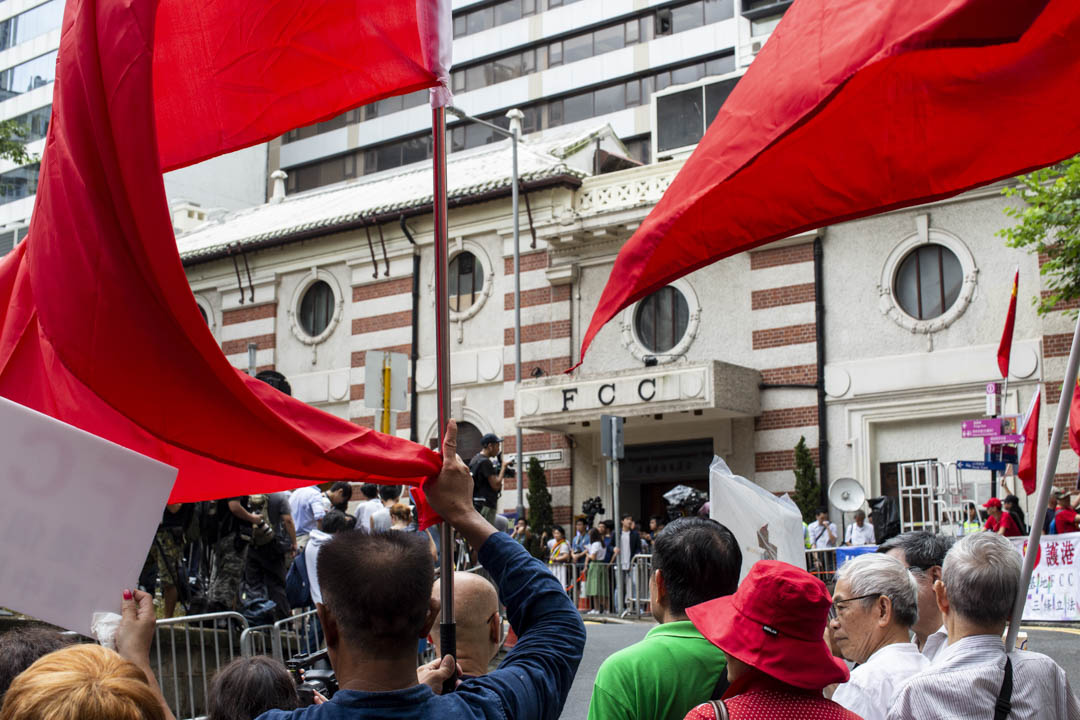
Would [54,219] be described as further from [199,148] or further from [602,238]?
[602,238]

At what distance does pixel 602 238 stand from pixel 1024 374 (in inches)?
350

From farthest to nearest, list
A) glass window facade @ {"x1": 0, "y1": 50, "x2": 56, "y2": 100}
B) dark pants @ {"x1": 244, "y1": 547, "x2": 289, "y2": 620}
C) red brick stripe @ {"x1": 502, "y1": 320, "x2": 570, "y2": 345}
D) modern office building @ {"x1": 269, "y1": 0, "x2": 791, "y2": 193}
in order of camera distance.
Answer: glass window facade @ {"x1": 0, "y1": 50, "x2": 56, "y2": 100}, modern office building @ {"x1": 269, "y1": 0, "x2": 791, "y2": 193}, red brick stripe @ {"x1": 502, "y1": 320, "x2": 570, "y2": 345}, dark pants @ {"x1": 244, "y1": 547, "x2": 289, "y2": 620}

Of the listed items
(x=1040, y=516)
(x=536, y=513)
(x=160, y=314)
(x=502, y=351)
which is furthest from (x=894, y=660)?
(x=502, y=351)

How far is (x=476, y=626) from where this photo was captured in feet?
11.3

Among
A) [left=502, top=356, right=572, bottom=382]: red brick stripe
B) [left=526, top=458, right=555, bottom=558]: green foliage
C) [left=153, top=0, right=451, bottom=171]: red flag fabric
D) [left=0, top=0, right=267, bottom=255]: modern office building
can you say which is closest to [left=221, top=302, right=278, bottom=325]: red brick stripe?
[left=502, top=356, right=572, bottom=382]: red brick stripe

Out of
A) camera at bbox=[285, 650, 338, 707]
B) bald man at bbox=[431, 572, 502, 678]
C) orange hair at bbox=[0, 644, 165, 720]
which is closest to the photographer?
orange hair at bbox=[0, 644, 165, 720]

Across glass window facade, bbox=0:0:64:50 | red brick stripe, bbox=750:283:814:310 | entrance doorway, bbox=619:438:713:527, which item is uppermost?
glass window facade, bbox=0:0:64:50

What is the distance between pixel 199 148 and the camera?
4.76 meters

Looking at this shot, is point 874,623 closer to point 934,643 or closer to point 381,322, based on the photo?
point 934,643

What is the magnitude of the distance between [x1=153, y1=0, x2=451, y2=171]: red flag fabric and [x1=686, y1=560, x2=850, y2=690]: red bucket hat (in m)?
2.42

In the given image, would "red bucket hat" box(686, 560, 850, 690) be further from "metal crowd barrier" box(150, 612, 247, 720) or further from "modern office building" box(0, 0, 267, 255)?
"modern office building" box(0, 0, 267, 255)

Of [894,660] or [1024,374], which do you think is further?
[1024,374]

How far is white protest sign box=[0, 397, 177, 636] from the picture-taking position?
304 centimetres

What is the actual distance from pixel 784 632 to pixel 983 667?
0.97 metres
